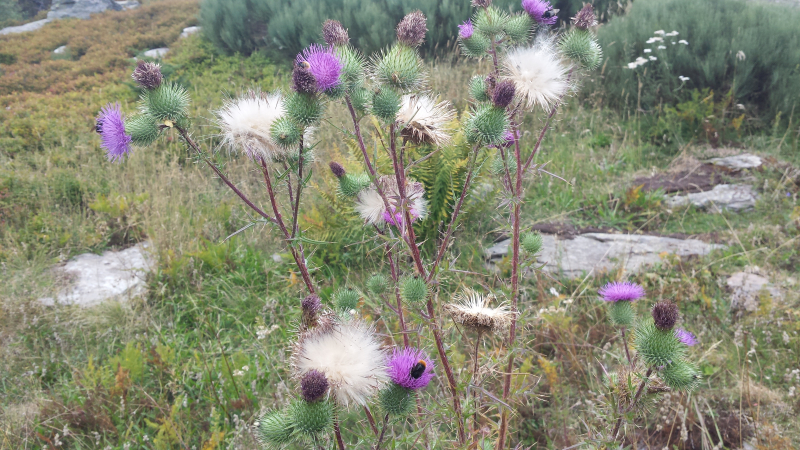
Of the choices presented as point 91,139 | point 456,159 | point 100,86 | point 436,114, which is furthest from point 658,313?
point 100,86

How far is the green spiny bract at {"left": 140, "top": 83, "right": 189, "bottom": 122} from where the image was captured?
144 centimetres

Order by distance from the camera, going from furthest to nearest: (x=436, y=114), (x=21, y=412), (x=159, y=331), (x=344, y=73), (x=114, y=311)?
(x=114, y=311) → (x=159, y=331) → (x=21, y=412) → (x=436, y=114) → (x=344, y=73)

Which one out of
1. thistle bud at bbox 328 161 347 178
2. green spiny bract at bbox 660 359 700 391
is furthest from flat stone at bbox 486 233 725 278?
thistle bud at bbox 328 161 347 178

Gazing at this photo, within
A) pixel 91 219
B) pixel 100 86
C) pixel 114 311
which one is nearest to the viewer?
pixel 114 311

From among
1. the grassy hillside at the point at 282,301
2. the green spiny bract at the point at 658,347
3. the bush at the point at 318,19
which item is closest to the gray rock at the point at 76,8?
the bush at the point at 318,19

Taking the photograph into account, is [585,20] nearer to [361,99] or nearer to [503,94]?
[503,94]

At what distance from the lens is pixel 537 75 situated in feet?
5.52

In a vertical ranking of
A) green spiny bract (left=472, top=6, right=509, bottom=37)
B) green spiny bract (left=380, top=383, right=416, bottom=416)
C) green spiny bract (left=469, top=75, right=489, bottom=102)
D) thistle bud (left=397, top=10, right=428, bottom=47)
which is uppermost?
thistle bud (left=397, top=10, right=428, bottom=47)

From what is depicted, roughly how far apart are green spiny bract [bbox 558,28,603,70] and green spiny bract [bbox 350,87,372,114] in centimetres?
80

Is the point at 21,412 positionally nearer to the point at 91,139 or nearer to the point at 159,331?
the point at 159,331

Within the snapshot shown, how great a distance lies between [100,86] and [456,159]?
9.03 meters

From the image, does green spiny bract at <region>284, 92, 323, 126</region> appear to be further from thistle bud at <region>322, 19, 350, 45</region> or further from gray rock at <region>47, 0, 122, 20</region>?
gray rock at <region>47, 0, 122, 20</region>

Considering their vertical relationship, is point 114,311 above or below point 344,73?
below

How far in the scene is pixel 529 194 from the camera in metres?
5.14
